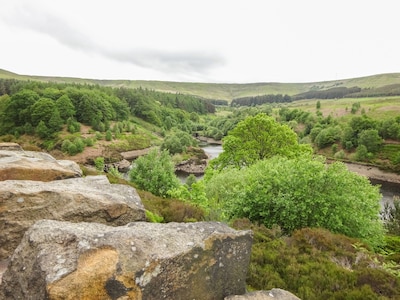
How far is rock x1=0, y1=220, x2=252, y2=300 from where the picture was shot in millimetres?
5414

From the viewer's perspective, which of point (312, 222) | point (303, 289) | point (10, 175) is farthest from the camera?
point (312, 222)

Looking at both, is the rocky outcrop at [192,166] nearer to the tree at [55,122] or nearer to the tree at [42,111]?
the tree at [55,122]

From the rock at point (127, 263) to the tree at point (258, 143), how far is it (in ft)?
98.8

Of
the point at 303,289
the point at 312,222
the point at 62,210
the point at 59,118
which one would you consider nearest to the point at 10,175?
the point at 62,210

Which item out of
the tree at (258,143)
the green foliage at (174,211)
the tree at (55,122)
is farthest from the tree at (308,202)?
the tree at (55,122)

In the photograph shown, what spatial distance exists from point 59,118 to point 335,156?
4057 inches

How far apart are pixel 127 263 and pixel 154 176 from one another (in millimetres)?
32704

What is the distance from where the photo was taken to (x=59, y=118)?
10431 centimetres

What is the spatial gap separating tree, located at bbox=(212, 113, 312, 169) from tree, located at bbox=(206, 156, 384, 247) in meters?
14.9

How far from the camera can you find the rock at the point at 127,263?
541 cm

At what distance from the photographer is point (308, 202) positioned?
1875 centimetres

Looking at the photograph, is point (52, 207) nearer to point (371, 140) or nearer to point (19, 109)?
point (371, 140)

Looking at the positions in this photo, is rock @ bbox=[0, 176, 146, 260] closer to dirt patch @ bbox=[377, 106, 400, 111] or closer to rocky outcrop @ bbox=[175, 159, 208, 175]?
rocky outcrop @ bbox=[175, 159, 208, 175]

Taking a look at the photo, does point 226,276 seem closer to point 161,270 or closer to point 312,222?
point 161,270
